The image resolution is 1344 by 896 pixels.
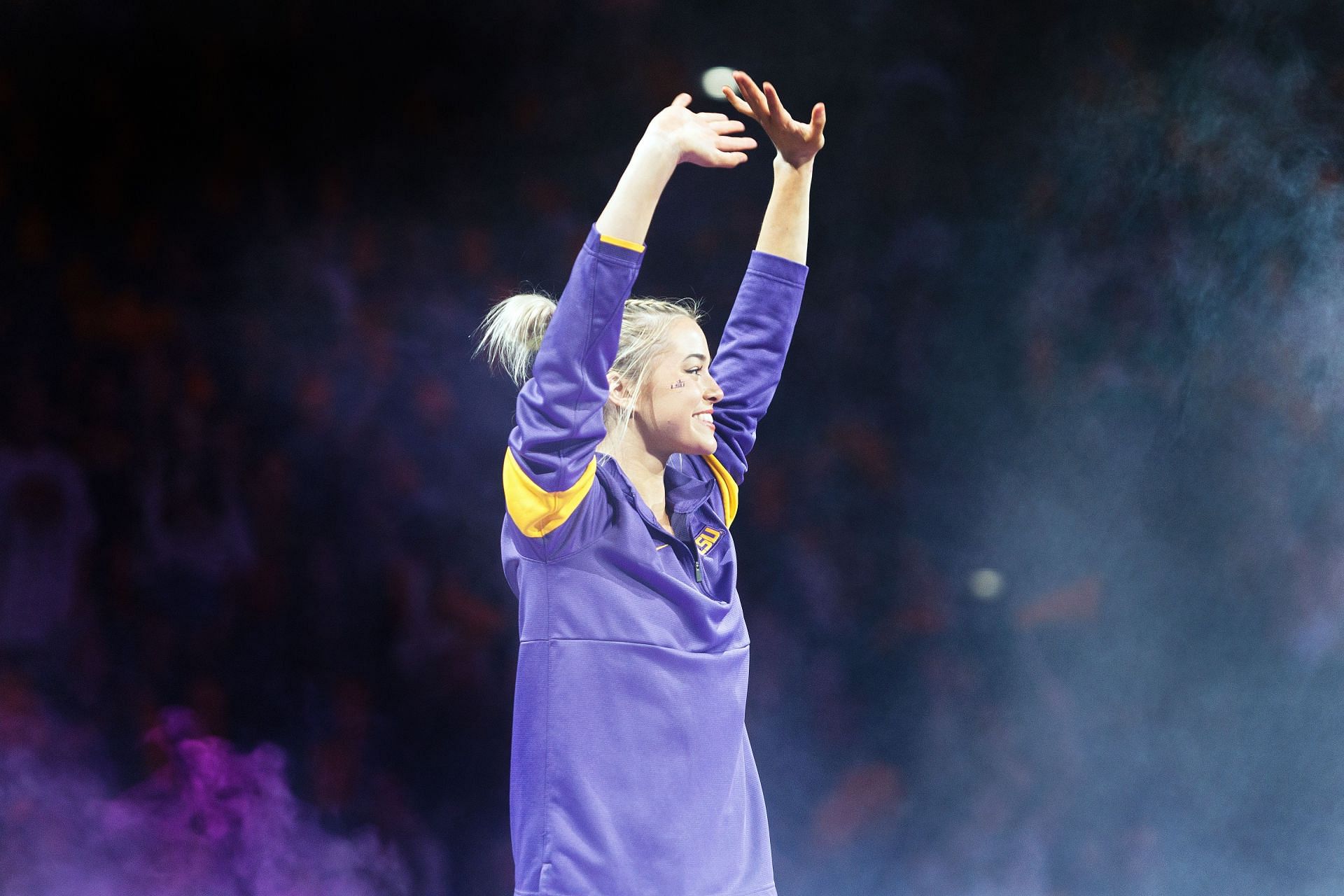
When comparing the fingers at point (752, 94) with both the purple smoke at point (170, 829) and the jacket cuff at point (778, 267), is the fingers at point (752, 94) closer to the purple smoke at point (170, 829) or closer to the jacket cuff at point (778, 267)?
the jacket cuff at point (778, 267)

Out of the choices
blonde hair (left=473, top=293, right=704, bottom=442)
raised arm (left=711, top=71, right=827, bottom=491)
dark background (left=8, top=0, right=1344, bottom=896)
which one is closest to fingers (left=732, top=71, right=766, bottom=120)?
raised arm (left=711, top=71, right=827, bottom=491)

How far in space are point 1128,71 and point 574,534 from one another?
1.94m

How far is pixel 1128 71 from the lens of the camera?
2545mm

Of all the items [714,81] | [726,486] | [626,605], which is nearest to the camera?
[626,605]

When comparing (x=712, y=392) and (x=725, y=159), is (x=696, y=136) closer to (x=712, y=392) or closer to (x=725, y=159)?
(x=725, y=159)

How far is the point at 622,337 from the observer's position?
134cm

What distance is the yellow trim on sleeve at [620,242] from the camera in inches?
41.6

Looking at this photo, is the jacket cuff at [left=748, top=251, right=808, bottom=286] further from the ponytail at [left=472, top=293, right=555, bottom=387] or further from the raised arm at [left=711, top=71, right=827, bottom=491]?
the ponytail at [left=472, top=293, right=555, bottom=387]

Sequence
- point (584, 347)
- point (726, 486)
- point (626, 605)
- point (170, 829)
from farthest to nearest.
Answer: point (170, 829)
point (726, 486)
point (626, 605)
point (584, 347)

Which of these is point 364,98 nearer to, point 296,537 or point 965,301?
point 296,537

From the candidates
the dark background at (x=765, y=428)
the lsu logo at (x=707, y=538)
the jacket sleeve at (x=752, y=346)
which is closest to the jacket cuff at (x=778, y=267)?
the jacket sleeve at (x=752, y=346)

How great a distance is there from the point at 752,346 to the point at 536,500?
45cm

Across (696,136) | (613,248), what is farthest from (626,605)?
A: (696,136)

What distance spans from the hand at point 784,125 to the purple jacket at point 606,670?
29 cm
